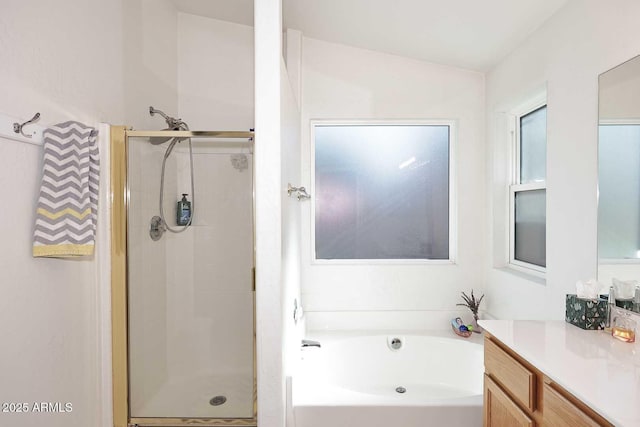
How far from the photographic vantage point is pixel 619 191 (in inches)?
62.0

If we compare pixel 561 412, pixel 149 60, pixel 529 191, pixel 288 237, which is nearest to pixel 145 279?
pixel 288 237

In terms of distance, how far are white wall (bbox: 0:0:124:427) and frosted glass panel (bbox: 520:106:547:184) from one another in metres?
2.55

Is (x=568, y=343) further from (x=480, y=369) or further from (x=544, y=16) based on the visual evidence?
(x=544, y=16)

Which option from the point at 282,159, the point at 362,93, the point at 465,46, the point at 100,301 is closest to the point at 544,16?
the point at 465,46

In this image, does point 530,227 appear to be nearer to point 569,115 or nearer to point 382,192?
point 569,115

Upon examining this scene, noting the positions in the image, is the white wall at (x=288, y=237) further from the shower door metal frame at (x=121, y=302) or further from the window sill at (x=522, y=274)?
the window sill at (x=522, y=274)

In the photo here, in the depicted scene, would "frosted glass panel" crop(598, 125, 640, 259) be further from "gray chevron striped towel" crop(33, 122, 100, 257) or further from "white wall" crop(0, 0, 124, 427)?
"white wall" crop(0, 0, 124, 427)

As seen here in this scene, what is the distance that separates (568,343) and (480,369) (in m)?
1.23

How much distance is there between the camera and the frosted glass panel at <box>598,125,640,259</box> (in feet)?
4.87

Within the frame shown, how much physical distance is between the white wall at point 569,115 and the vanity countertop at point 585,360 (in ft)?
1.36

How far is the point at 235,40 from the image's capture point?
3.03 m

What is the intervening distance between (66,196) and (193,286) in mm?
928

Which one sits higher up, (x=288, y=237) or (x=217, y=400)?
(x=288, y=237)

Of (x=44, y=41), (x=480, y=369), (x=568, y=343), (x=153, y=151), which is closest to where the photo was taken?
(x=568, y=343)
